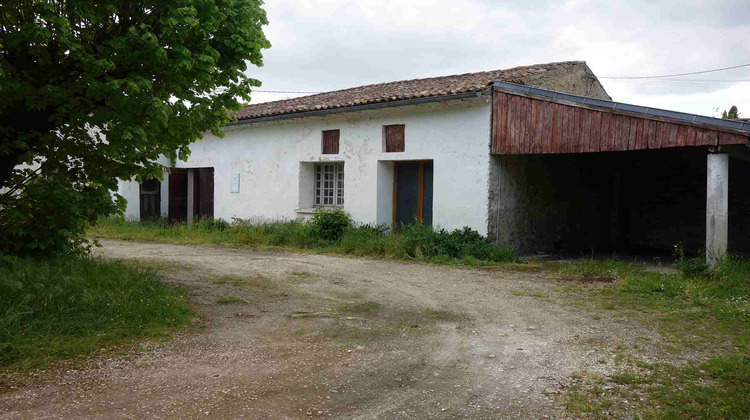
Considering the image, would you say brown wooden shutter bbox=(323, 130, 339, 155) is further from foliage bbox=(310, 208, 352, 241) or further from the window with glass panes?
foliage bbox=(310, 208, 352, 241)

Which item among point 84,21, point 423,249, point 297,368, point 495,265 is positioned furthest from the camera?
point 423,249

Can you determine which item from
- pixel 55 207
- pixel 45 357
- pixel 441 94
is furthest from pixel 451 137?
pixel 45 357

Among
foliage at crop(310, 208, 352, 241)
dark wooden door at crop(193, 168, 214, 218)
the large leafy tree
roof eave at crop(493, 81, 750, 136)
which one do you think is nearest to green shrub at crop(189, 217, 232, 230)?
dark wooden door at crop(193, 168, 214, 218)

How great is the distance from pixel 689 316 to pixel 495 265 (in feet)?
15.0

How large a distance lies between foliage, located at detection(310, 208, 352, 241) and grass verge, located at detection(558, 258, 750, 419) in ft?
18.7

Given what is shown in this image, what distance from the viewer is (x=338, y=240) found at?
1377cm

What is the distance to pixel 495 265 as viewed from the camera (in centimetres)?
1095

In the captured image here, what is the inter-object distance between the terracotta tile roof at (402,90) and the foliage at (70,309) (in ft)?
20.0

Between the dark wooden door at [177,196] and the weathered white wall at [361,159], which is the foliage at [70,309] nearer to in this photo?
the weathered white wall at [361,159]

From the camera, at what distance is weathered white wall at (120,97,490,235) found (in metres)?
12.1

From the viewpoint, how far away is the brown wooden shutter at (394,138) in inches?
529

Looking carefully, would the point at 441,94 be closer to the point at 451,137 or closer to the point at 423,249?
the point at 451,137

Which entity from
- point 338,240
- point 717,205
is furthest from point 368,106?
point 717,205

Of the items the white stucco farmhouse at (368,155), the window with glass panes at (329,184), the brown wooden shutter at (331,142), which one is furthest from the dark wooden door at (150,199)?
the brown wooden shutter at (331,142)
